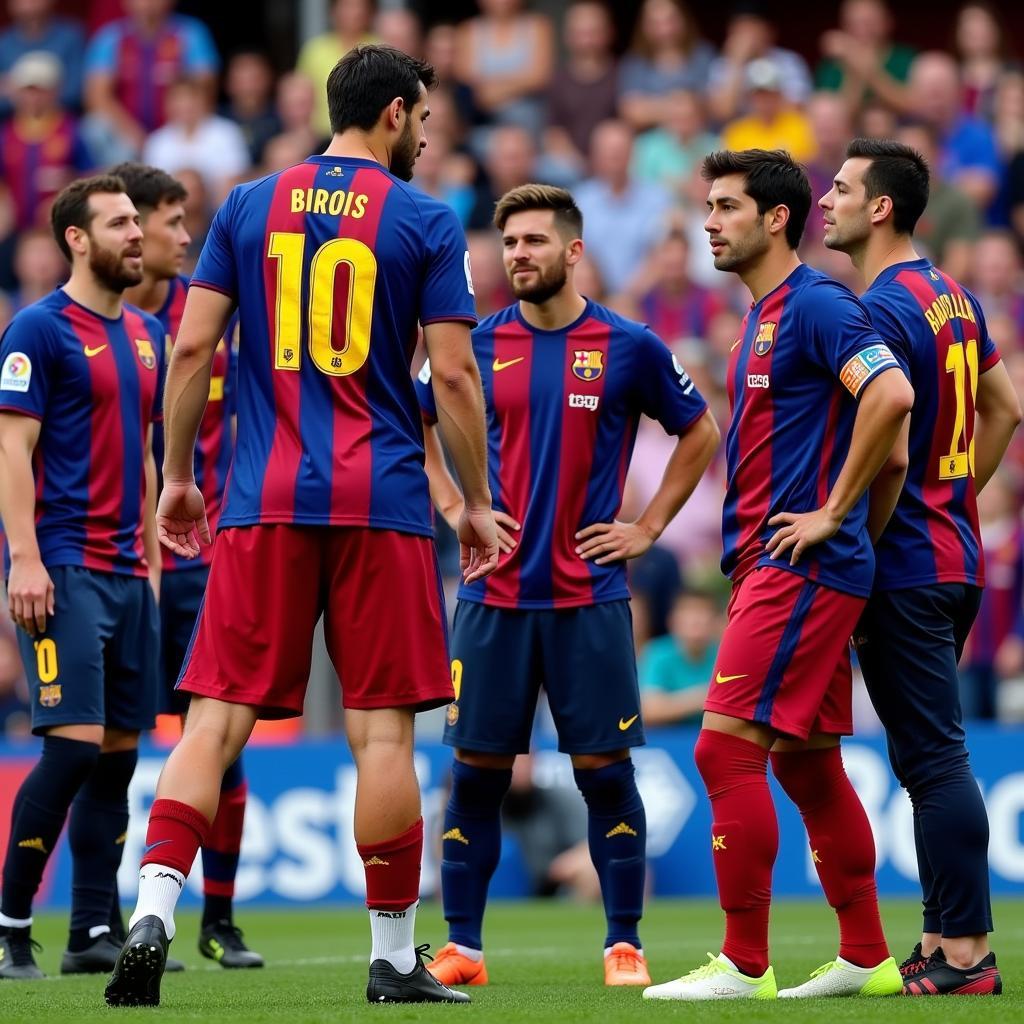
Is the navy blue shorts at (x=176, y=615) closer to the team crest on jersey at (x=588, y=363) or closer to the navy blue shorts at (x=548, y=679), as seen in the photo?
the navy blue shorts at (x=548, y=679)

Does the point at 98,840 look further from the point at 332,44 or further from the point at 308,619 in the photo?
the point at 332,44

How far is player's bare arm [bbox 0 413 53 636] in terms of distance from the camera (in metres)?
7.28

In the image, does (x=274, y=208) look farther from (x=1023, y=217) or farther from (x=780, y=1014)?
(x=1023, y=217)

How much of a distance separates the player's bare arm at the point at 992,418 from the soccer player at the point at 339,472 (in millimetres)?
1913

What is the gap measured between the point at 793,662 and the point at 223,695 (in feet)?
5.71

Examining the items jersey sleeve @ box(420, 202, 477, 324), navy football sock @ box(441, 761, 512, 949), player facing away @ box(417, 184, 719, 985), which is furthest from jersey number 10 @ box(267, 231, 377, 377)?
navy football sock @ box(441, 761, 512, 949)

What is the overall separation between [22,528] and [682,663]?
6.25 meters

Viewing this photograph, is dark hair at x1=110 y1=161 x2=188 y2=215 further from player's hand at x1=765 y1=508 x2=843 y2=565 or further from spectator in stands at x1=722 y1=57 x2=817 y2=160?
spectator in stands at x1=722 y1=57 x2=817 y2=160

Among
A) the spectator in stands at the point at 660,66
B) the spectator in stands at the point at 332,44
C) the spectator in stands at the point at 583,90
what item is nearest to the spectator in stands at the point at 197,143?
the spectator in stands at the point at 332,44

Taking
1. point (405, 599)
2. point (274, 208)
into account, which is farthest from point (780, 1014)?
point (274, 208)

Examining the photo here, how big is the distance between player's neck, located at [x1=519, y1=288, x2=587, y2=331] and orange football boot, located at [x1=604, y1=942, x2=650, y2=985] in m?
2.30

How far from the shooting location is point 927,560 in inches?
258

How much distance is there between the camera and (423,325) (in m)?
6.13

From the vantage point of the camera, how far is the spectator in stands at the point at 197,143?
16.5 metres
